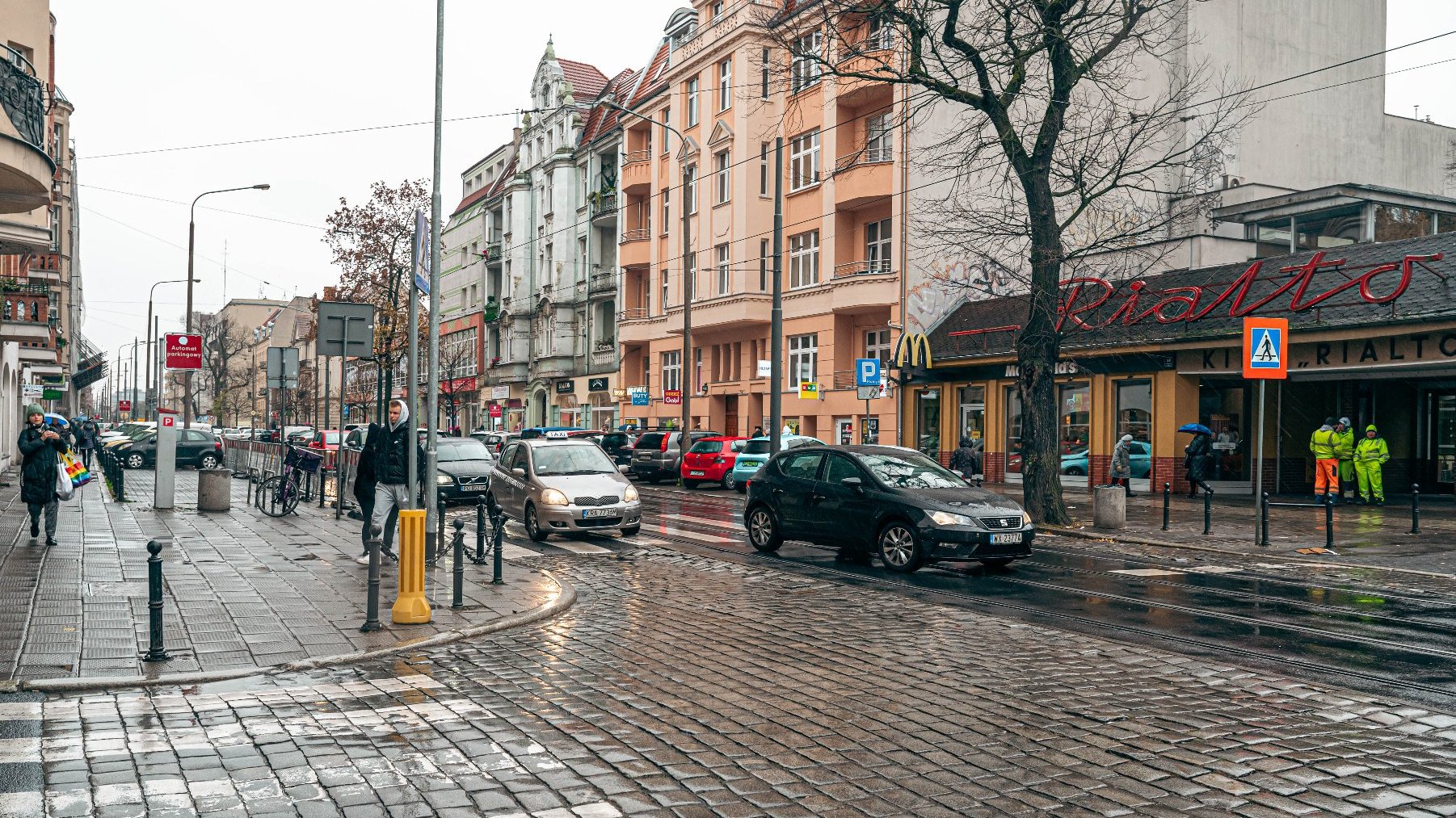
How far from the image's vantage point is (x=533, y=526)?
59.1 feet

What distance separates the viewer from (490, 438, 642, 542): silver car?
17.6m

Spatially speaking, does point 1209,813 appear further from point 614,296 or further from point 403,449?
point 614,296

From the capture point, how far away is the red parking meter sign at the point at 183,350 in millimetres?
22016

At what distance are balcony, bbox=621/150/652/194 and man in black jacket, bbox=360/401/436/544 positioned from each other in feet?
125

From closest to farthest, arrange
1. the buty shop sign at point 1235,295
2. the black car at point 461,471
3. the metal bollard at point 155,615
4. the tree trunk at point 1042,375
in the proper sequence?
the metal bollard at point 155,615 < the tree trunk at point 1042,375 < the buty shop sign at point 1235,295 < the black car at point 461,471

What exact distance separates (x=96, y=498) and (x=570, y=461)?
1334 centimetres

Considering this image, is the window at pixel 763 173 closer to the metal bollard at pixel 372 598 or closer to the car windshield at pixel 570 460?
the car windshield at pixel 570 460

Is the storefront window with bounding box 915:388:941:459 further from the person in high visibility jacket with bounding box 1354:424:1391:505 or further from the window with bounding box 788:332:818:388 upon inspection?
the person in high visibility jacket with bounding box 1354:424:1391:505

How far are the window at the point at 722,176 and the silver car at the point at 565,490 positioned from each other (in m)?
27.4

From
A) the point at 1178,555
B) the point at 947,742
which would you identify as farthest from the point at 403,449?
the point at 1178,555

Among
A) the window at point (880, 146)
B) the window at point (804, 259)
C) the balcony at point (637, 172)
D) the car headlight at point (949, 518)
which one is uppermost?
the balcony at point (637, 172)

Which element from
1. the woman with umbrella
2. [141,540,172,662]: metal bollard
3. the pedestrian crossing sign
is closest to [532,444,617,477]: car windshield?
the pedestrian crossing sign

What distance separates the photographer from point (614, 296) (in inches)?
2245

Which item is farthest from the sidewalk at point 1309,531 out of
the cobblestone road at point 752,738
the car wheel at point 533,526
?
the cobblestone road at point 752,738
